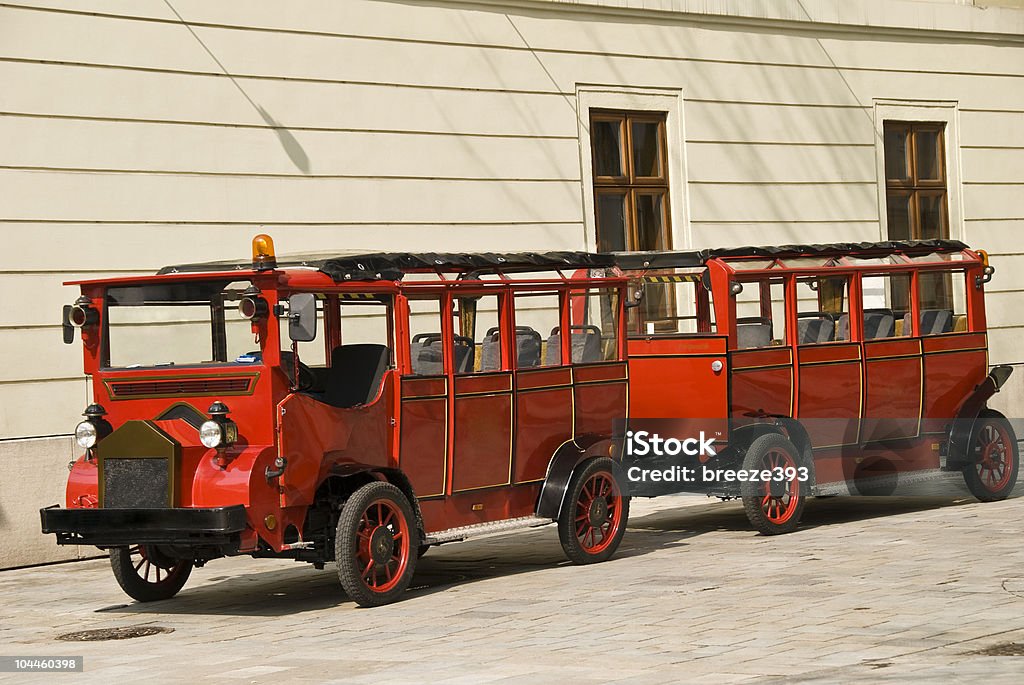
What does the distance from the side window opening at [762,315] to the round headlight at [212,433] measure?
5110mm

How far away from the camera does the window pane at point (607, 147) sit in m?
18.4

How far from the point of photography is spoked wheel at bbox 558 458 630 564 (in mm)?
12242

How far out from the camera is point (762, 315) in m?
14.3

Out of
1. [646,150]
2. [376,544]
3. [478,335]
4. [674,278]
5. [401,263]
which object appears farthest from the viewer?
[646,150]

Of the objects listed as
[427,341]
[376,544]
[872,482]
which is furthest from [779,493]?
[376,544]

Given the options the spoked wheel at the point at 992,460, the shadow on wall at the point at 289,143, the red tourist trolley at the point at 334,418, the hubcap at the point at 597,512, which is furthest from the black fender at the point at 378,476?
the spoked wheel at the point at 992,460

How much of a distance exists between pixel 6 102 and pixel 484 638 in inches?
283

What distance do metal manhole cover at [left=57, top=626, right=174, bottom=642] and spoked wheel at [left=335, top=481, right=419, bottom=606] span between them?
1158mm

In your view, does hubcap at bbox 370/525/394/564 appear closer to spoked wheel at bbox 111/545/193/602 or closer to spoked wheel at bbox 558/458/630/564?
spoked wheel at bbox 111/545/193/602

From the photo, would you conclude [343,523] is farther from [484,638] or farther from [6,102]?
[6,102]

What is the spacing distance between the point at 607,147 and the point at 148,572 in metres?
8.65

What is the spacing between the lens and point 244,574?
12906 mm

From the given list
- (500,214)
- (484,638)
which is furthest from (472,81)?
(484,638)

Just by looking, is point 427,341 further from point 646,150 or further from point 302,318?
point 646,150
